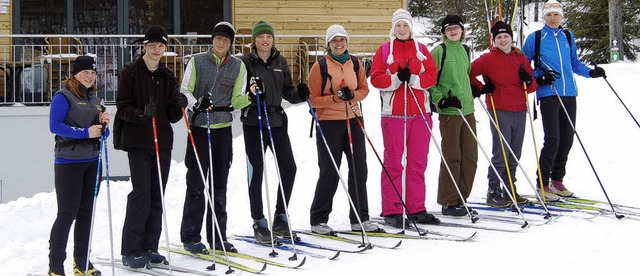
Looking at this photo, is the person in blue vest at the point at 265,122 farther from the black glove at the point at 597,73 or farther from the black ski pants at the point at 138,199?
the black glove at the point at 597,73

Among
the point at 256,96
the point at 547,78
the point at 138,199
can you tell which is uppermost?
the point at 547,78

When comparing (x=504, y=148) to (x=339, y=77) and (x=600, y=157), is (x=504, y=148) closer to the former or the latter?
(x=339, y=77)

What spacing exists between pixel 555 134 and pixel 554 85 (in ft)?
1.56

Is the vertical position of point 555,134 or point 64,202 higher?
point 555,134

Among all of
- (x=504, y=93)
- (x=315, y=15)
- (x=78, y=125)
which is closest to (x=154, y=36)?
(x=78, y=125)

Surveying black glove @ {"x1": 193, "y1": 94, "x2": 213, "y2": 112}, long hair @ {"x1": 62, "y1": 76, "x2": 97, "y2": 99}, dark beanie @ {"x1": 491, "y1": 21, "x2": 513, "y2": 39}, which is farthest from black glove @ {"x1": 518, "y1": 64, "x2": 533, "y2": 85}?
long hair @ {"x1": 62, "y1": 76, "x2": 97, "y2": 99}

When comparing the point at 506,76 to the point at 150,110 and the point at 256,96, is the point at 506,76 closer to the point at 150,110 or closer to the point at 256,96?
the point at 256,96

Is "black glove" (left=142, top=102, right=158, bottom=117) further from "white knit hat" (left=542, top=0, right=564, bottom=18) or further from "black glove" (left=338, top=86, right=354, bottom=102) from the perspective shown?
"white knit hat" (left=542, top=0, right=564, bottom=18)

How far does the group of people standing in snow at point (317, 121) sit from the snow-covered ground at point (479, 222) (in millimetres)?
449

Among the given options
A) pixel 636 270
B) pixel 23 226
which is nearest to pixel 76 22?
pixel 23 226

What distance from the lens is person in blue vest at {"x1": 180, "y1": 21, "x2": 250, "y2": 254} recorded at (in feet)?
18.1

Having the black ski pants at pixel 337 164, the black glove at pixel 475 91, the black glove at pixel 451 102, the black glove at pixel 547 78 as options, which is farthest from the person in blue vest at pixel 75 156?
the black glove at pixel 547 78

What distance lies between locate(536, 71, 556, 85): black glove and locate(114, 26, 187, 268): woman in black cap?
361 centimetres

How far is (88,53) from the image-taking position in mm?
11969
